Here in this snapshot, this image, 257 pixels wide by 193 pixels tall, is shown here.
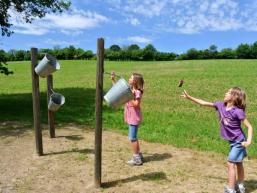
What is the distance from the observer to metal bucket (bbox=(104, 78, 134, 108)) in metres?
6.33

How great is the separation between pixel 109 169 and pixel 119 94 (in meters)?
1.89

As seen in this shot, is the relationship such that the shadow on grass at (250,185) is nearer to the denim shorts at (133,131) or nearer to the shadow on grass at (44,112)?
the denim shorts at (133,131)

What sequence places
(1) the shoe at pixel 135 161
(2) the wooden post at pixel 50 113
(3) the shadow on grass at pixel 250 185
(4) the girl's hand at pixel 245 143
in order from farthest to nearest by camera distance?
(2) the wooden post at pixel 50 113
(1) the shoe at pixel 135 161
(3) the shadow on grass at pixel 250 185
(4) the girl's hand at pixel 245 143

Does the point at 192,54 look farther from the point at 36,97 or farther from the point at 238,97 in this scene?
the point at 238,97

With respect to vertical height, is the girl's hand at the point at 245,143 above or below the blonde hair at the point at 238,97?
below

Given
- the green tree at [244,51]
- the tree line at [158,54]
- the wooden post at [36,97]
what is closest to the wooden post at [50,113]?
the wooden post at [36,97]

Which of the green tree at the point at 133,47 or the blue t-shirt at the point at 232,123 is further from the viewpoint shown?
the green tree at the point at 133,47

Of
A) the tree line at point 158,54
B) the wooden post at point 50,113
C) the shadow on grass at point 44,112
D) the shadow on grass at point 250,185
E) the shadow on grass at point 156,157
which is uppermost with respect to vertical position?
the wooden post at point 50,113

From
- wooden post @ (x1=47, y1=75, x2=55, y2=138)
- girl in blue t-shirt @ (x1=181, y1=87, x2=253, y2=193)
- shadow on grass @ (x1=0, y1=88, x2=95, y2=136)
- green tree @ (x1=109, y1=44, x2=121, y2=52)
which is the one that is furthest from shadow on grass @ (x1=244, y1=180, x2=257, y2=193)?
green tree @ (x1=109, y1=44, x2=121, y2=52)

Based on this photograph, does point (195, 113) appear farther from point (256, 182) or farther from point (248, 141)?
point (248, 141)

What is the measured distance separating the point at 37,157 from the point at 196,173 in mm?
3097

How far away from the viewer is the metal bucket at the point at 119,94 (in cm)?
633

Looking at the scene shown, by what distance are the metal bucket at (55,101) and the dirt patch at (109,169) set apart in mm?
896

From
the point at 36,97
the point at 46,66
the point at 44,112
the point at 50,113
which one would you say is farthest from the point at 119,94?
the point at 44,112
